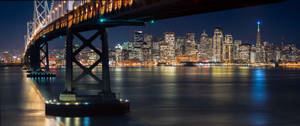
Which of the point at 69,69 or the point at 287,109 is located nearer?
the point at 69,69

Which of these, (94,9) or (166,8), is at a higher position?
(94,9)

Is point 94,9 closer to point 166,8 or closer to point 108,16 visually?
point 108,16

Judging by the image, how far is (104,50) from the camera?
27.0m

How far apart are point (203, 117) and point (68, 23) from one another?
1025 cm

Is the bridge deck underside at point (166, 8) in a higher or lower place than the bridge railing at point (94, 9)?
lower

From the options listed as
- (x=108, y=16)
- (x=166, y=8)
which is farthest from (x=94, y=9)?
(x=166, y=8)

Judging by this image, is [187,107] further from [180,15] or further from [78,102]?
[180,15]

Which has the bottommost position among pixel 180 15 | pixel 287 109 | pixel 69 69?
pixel 287 109

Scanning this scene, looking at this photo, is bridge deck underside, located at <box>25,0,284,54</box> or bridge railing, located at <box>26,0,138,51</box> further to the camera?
bridge railing, located at <box>26,0,138,51</box>

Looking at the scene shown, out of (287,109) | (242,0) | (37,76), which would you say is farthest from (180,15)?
(37,76)

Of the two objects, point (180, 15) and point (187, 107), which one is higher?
point (180, 15)

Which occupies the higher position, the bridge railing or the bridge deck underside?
the bridge railing

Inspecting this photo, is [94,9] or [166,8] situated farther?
[94,9]

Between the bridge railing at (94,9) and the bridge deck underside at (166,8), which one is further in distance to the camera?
the bridge railing at (94,9)
